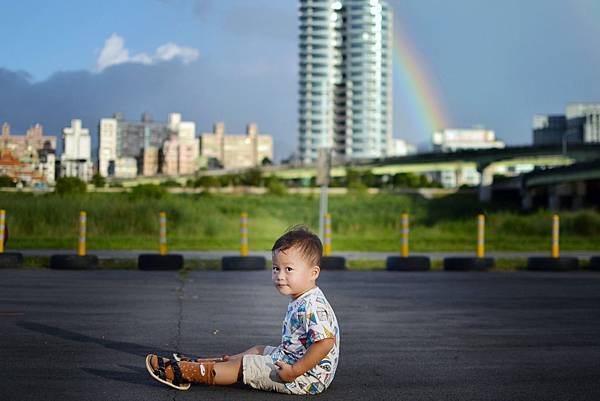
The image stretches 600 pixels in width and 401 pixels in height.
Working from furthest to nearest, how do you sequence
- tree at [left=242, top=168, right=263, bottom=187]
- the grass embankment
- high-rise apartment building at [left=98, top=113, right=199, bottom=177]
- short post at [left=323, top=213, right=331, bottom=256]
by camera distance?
tree at [left=242, top=168, right=263, bottom=187], high-rise apartment building at [left=98, top=113, right=199, bottom=177], the grass embankment, short post at [left=323, top=213, right=331, bottom=256]

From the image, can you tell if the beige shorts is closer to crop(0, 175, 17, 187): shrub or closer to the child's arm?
the child's arm

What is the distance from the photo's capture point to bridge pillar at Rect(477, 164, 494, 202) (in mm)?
114438

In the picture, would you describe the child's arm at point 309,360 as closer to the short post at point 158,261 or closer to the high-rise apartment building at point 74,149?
the short post at point 158,261

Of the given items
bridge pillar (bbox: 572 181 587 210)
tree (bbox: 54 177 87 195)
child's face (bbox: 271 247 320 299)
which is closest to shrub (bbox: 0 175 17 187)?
tree (bbox: 54 177 87 195)

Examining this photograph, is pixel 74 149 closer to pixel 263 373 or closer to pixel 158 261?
pixel 158 261

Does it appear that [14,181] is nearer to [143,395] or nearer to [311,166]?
[143,395]

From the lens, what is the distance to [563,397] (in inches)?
256

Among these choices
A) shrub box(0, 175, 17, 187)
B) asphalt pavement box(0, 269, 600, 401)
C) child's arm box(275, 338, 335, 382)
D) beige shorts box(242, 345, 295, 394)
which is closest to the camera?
child's arm box(275, 338, 335, 382)

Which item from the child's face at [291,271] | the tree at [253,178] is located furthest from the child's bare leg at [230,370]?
the tree at [253,178]

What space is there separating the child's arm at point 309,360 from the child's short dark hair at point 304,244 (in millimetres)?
570

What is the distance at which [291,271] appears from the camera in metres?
6.38

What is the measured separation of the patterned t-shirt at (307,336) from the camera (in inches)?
248

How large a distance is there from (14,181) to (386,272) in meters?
16.0

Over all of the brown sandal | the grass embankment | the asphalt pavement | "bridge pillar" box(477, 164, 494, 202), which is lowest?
the asphalt pavement
